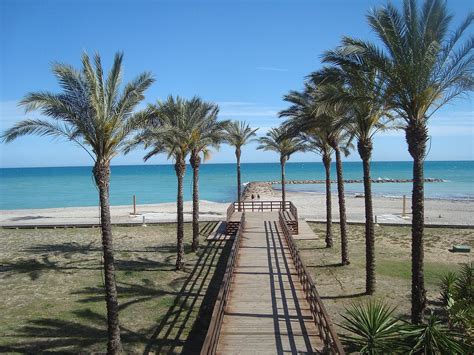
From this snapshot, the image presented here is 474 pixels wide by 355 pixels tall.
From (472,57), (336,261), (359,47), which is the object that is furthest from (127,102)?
(336,261)

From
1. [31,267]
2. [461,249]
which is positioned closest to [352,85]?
[461,249]

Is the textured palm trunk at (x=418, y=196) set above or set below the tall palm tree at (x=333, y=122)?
below

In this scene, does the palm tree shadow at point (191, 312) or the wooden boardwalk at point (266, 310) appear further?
the palm tree shadow at point (191, 312)

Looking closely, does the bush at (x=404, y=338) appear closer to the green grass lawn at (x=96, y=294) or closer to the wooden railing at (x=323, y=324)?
the wooden railing at (x=323, y=324)

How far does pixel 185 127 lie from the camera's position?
22.2 m

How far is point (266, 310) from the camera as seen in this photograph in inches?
439

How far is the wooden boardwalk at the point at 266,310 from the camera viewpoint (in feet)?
29.9

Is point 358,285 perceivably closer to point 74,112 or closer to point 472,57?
point 472,57

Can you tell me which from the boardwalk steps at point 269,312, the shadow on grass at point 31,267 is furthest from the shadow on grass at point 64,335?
the shadow on grass at point 31,267

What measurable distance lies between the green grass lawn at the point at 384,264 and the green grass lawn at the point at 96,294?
5.17 metres

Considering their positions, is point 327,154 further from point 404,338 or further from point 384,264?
point 404,338

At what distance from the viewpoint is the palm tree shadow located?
12727 mm

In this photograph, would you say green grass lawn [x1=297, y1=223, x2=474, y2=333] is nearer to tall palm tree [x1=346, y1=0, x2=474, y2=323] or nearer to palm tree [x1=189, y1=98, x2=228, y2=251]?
tall palm tree [x1=346, y1=0, x2=474, y2=323]

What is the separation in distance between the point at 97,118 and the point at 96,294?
9274mm
